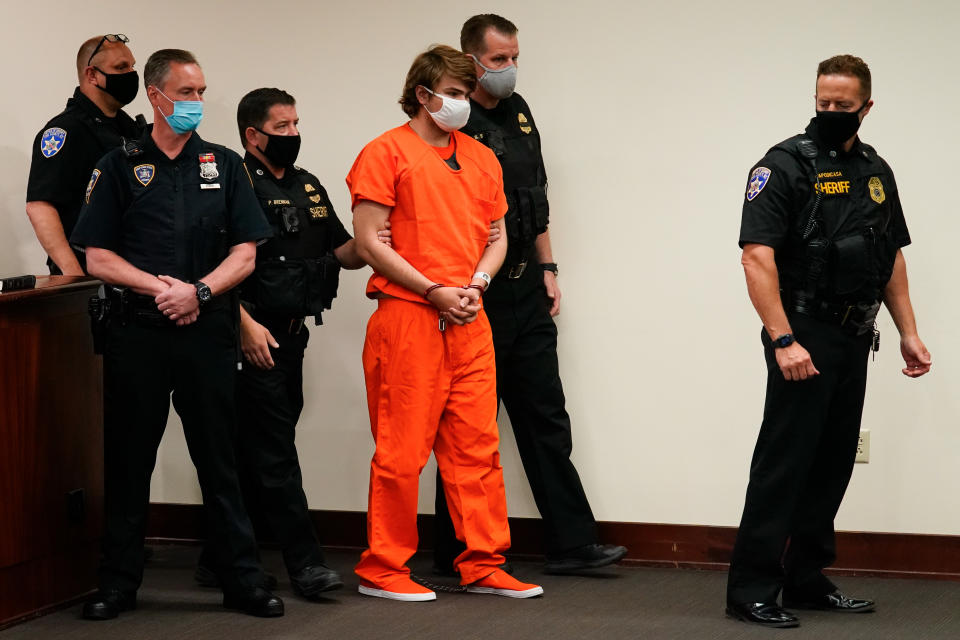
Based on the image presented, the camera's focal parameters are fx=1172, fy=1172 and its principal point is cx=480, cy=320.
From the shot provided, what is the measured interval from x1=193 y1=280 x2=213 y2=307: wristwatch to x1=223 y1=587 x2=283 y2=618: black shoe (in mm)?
886

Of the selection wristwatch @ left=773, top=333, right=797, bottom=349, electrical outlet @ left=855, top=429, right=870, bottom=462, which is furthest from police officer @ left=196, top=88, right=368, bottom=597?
electrical outlet @ left=855, top=429, right=870, bottom=462

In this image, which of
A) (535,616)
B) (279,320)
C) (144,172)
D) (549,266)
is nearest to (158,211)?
(144,172)

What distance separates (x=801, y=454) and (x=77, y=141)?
2551mm

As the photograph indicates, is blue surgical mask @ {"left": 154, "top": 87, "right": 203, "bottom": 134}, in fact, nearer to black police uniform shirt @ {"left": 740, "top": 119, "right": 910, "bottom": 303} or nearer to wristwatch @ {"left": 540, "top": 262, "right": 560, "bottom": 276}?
wristwatch @ {"left": 540, "top": 262, "right": 560, "bottom": 276}

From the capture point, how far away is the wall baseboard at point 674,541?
13.1 ft

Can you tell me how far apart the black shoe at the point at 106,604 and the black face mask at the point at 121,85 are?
5.52 ft

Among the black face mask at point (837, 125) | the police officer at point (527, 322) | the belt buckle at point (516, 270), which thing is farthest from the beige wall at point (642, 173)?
the black face mask at point (837, 125)

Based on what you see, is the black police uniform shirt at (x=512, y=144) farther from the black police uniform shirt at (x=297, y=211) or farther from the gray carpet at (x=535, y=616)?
the gray carpet at (x=535, y=616)

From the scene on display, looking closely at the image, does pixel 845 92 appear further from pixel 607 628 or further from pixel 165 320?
pixel 165 320

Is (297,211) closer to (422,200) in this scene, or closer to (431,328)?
(422,200)

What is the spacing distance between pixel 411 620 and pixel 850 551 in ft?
5.28

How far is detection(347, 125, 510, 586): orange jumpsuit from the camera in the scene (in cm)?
360

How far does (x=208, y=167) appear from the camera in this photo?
3.47 metres

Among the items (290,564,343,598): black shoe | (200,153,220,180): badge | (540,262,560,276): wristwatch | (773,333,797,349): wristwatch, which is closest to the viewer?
(773,333,797,349): wristwatch
